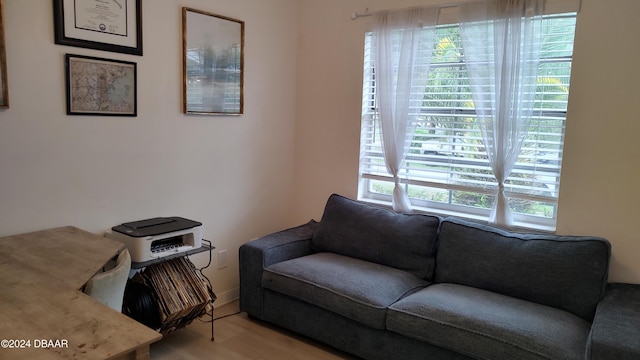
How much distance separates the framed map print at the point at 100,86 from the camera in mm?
2428

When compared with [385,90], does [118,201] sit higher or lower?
lower

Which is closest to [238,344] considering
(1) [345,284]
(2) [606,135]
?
(1) [345,284]

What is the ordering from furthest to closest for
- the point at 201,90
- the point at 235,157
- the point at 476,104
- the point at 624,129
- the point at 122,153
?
1. the point at 235,157
2. the point at 201,90
3. the point at 476,104
4. the point at 122,153
5. the point at 624,129

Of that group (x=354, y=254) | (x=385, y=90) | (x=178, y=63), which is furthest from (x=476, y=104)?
(x=178, y=63)

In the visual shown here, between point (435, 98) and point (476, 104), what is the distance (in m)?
0.33

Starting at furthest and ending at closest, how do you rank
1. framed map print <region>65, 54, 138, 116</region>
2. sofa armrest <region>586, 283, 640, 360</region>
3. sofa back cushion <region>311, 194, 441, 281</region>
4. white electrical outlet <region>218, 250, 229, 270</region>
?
white electrical outlet <region>218, 250, 229, 270</region> → sofa back cushion <region>311, 194, 441, 281</region> → framed map print <region>65, 54, 138, 116</region> → sofa armrest <region>586, 283, 640, 360</region>

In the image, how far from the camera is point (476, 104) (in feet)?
9.42

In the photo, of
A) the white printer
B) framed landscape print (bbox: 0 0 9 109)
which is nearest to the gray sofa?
the white printer

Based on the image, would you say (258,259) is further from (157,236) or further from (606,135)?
(606,135)

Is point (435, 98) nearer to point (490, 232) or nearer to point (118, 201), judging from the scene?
point (490, 232)

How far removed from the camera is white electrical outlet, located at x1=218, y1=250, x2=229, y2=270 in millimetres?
3359

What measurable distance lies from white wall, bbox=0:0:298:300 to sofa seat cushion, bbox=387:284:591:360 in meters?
1.56

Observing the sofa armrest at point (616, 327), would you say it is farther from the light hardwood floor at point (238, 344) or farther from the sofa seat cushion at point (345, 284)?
the light hardwood floor at point (238, 344)

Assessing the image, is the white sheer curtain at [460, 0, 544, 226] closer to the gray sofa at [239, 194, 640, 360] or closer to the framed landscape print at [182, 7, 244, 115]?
the gray sofa at [239, 194, 640, 360]
